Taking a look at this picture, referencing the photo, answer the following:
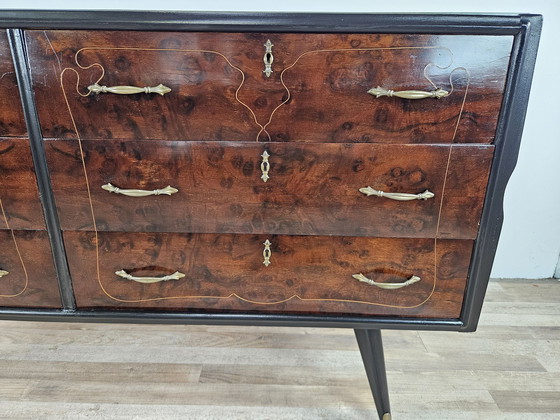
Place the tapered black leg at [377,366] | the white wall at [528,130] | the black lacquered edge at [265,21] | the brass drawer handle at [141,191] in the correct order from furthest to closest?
the white wall at [528,130] → the tapered black leg at [377,366] → the brass drawer handle at [141,191] → the black lacquered edge at [265,21]

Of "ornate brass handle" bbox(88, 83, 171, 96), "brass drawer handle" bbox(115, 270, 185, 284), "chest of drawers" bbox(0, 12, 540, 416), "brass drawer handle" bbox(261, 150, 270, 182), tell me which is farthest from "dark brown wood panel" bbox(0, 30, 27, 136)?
"brass drawer handle" bbox(261, 150, 270, 182)

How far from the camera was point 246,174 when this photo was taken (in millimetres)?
779

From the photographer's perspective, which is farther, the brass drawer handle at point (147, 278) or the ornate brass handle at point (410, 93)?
the brass drawer handle at point (147, 278)

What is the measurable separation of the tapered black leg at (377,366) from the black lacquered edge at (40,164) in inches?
26.0

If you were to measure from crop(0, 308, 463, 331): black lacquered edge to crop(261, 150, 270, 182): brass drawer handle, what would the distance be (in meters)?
0.31

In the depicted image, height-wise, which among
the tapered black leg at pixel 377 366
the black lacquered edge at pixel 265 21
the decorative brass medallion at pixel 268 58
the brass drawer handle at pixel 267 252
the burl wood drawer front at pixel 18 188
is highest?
the black lacquered edge at pixel 265 21

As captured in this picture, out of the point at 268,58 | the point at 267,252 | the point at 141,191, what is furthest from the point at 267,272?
the point at 268,58

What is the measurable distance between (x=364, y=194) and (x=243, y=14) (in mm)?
384

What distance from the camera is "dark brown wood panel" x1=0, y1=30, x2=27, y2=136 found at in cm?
72

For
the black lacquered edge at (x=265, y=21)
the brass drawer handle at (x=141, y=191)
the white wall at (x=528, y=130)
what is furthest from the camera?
the white wall at (x=528, y=130)

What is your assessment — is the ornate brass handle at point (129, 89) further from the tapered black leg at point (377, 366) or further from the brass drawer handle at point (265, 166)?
the tapered black leg at point (377, 366)

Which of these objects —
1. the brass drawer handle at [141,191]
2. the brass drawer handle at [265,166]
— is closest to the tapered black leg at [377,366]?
the brass drawer handle at [265,166]

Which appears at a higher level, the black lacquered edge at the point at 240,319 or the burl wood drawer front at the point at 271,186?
the burl wood drawer front at the point at 271,186

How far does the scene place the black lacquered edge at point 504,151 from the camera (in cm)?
69
